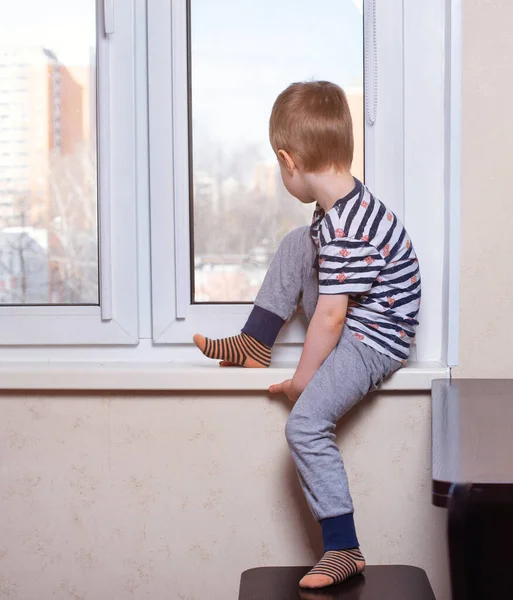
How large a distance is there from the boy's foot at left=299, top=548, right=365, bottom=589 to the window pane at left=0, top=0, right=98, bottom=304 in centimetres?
74

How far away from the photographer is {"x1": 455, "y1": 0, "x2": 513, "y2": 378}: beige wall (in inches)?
54.9

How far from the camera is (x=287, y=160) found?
4.33 feet

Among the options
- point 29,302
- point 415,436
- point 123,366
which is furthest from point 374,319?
point 29,302

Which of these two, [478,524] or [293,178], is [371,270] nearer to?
[293,178]

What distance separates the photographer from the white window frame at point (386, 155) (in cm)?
144

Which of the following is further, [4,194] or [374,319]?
[4,194]

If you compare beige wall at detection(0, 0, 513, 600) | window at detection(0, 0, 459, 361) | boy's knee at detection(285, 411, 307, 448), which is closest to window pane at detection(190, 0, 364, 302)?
window at detection(0, 0, 459, 361)

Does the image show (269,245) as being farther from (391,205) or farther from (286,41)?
(286,41)

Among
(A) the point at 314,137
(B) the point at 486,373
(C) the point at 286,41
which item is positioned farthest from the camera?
(C) the point at 286,41

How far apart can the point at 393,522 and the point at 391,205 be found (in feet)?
2.00

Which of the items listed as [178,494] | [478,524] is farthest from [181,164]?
[478,524]

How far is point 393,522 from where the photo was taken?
4.53 feet

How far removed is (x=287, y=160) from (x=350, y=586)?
2.32 feet

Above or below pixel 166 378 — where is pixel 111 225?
above
